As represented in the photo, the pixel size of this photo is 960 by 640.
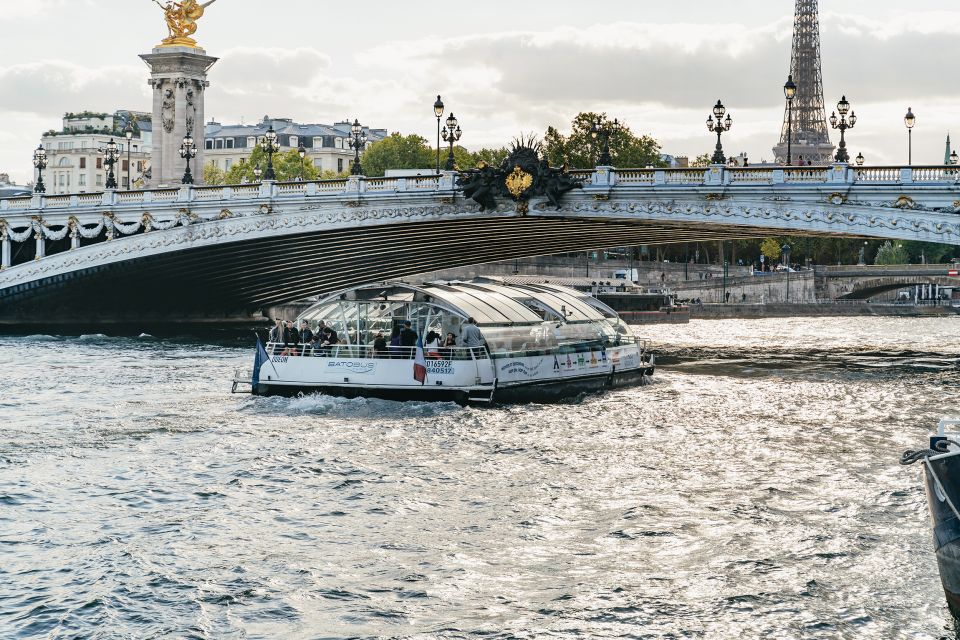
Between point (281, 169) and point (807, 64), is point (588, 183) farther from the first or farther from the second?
point (807, 64)

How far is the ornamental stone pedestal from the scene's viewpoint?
80.3 m

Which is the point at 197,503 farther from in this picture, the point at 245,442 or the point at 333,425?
the point at 333,425

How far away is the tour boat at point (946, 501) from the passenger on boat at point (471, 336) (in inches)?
729

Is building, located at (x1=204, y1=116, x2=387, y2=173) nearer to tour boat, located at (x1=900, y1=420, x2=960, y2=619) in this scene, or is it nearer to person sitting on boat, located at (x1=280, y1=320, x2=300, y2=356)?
person sitting on boat, located at (x1=280, y1=320, x2=300, y2=356)

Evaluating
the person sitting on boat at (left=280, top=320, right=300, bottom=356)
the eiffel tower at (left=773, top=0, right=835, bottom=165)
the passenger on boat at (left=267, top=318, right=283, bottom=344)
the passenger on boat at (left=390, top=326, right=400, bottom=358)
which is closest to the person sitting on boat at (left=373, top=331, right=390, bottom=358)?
the passenger on boat at (left=390, top=326, right=400, bottom=358)

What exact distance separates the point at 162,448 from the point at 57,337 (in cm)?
3483

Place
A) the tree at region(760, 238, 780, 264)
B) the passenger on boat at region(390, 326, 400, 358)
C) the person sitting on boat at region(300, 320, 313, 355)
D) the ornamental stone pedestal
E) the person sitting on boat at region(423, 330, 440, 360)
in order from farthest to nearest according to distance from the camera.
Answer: the tree at region(760, 238, 780, 264) < the ornamental stone pedestal < the person sitting on boat at region(300, 320, 313, 355) < the passenger on boat at region(390, 326, 400, 358) < the person sitting on boat at region(423, 330, 440, 360)

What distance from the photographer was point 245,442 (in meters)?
27.8

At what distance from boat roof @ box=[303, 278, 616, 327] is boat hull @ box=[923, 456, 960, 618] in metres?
19.6

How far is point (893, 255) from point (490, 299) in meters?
127

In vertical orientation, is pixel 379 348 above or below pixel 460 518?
above

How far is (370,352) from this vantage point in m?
33.7

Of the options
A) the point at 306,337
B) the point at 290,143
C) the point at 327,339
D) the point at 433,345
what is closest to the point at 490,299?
the point at 433,345

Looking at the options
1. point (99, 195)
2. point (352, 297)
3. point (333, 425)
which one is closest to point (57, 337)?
point (99, 195)
